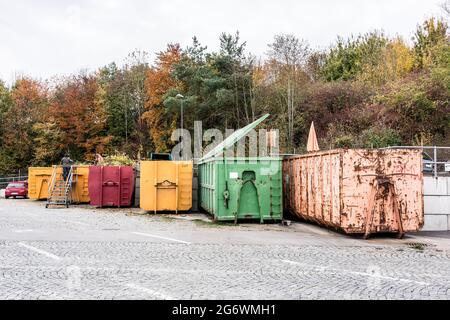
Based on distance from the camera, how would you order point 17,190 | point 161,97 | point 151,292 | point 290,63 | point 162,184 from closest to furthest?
point 151,292 < point 162,184 < point 17,190 < point 290,63 < point 161,97

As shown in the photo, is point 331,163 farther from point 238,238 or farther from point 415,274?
point 415,274

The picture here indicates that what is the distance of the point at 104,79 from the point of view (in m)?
54.3

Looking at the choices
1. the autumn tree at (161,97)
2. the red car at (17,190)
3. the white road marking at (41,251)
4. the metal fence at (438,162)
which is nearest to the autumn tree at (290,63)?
the autumn tree at (161,97)

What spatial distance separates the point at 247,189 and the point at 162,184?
4.06 m

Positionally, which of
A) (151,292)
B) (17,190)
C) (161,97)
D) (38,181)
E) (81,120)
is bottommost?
(151,292)

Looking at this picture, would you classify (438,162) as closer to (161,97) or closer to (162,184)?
(162,184)

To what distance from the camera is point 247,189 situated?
14578 mm

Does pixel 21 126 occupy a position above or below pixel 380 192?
above

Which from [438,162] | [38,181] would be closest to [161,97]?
[38,181]

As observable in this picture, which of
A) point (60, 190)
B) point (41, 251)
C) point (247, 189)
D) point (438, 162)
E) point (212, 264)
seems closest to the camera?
point (212, 264)

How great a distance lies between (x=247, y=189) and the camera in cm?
1458

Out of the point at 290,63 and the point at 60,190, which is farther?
the point at 290,63

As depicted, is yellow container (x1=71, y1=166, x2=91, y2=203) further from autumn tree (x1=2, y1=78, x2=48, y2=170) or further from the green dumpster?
autumn tree (x1=2, y1=78, x2=48, y2=170)

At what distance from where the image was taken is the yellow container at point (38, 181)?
24.6m
